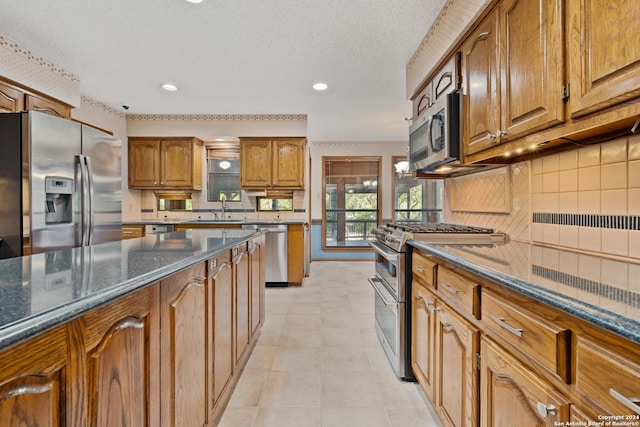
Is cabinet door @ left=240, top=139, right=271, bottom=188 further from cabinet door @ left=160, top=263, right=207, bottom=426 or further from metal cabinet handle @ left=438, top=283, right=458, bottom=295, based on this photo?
metal cabinet handle @ left=438, top=283, right=458, bottom=295

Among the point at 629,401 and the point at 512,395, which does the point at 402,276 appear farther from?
the point at 629,401

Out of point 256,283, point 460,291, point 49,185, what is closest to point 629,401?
point 460,291

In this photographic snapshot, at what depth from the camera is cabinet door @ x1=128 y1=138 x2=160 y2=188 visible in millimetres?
4746

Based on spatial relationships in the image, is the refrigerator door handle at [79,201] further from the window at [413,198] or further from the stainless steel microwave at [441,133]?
the window at [413,198]

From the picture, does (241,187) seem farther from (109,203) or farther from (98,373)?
(98,373)

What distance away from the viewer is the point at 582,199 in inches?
58.8

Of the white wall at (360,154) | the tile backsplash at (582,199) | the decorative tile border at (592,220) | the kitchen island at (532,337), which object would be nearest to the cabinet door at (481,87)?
the tile backsplash at (582,199)

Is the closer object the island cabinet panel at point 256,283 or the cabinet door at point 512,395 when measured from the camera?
the cabinet door at point 512,395

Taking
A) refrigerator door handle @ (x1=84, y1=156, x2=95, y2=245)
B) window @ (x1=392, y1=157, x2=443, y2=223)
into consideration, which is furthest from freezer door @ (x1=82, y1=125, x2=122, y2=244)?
window @ (x1=392, y1=157, x2=443, y2=223)

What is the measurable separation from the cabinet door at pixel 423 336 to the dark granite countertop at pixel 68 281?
1131 millimetres

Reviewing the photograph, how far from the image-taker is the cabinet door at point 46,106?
2876mm

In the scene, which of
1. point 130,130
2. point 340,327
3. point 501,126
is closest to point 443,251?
point 501,126

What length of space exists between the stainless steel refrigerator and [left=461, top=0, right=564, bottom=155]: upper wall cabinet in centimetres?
307

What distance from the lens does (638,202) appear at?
1235mm
